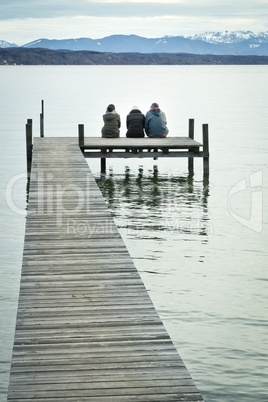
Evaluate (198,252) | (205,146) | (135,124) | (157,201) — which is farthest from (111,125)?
(198,252)

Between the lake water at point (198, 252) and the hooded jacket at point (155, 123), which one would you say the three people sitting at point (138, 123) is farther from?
the lake water at point (198, 252)

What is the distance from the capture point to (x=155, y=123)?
2286cm

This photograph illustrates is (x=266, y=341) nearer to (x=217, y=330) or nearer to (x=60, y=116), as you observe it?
(x=217, y=330)

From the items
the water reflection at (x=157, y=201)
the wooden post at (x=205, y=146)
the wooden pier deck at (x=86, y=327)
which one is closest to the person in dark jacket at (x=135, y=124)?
the water reflection at (x=157, y=201)

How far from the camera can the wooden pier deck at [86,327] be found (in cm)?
557

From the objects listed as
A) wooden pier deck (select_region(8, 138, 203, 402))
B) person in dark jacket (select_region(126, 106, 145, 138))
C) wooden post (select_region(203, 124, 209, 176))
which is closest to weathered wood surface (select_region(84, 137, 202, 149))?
wooden post (select_region(203, 124, 209, 176))

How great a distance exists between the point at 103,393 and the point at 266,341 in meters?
4.28

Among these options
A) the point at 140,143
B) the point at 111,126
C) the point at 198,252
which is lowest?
the point at 198,252

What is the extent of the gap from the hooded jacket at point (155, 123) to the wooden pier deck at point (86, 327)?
11.9 meters

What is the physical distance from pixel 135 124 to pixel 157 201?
15.0 ft

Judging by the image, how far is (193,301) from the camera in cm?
1090

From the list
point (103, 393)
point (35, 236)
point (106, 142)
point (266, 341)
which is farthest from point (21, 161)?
point (103, 393)

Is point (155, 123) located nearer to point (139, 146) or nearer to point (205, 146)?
point (205, 146)

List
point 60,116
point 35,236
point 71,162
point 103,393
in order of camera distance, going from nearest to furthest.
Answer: point 103,393
point 35,236
point 71,162
point 60,116
